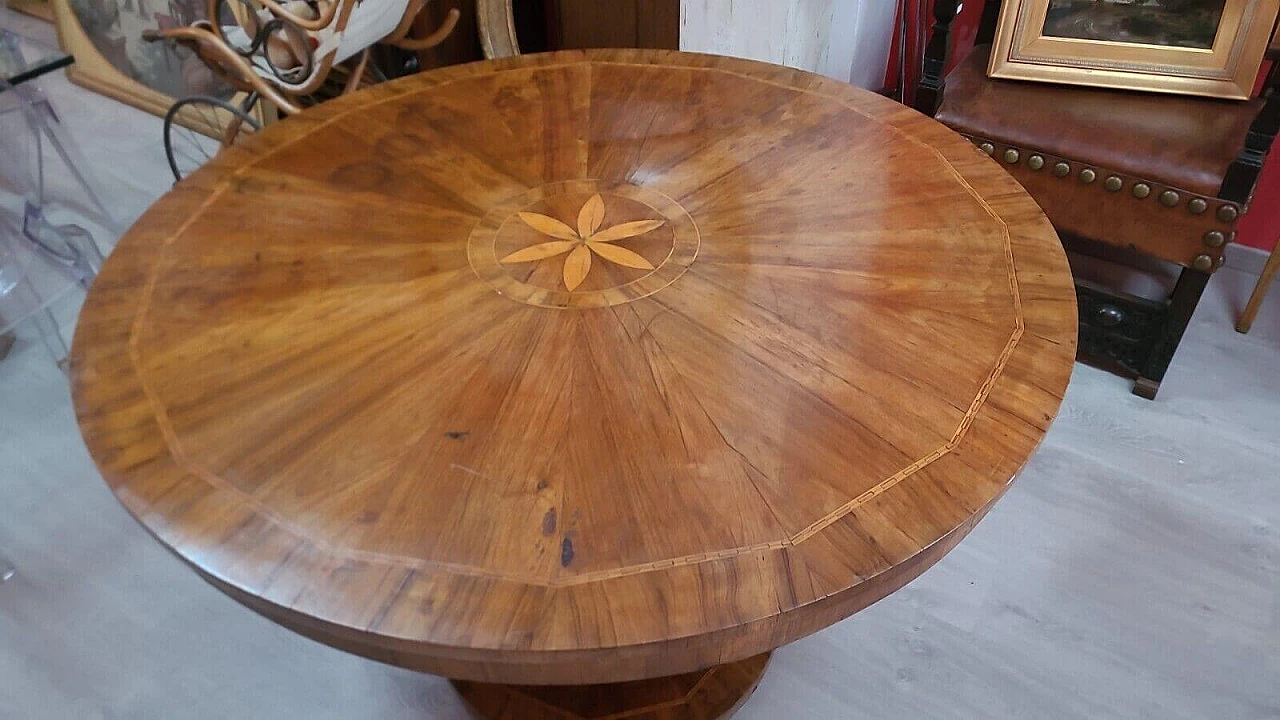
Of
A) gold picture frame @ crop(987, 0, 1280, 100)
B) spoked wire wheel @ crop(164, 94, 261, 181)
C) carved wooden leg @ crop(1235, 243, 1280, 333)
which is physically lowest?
carved wooden leg @ crop(1235, 243, 1280, 333)

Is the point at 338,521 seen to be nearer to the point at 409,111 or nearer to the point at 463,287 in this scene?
the point at 463,287

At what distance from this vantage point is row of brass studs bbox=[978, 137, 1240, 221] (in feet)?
4.91

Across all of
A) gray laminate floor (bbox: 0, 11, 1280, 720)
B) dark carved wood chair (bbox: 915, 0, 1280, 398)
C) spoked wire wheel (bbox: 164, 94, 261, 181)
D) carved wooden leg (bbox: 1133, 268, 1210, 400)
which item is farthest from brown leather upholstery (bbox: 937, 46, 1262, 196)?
spoked wire wheel (bbox: 164, 94, 261, 181)

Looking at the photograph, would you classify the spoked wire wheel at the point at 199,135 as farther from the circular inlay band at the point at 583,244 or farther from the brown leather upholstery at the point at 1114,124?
the brown leather upholstery at the point at 1114,124

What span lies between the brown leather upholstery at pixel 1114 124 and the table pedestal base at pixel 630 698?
106 centimetres

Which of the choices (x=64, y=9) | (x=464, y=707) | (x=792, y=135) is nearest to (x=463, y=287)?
(x=792, y=135)

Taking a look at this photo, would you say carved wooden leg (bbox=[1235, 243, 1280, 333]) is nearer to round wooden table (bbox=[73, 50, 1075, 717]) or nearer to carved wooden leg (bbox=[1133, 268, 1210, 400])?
carved wooden leg (bbox=[1133, 268, 1210, 400])

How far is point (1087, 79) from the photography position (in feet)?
5.58

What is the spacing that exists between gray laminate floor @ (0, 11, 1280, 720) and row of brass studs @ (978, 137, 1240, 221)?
0.42 metres

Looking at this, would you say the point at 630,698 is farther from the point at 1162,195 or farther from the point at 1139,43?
the point at 1139,43

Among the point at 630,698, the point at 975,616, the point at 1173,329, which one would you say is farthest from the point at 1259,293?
the point at 630,698

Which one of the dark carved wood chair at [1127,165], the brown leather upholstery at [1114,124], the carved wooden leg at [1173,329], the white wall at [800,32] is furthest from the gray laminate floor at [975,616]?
the white wall at [800,32]

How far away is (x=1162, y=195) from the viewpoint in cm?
153

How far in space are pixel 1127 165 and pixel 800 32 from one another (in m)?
0.84
